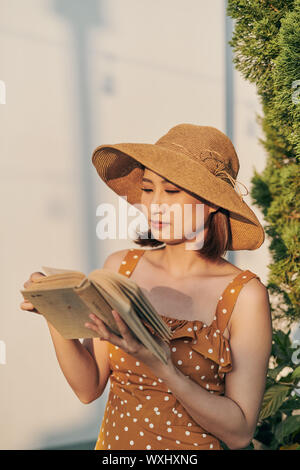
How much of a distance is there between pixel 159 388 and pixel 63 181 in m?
1.78

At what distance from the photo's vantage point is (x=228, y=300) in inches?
46.9

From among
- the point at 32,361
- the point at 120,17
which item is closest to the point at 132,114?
the point at 120,17

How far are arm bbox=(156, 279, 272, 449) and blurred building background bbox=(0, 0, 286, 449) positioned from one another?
1741mm

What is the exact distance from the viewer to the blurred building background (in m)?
2.59

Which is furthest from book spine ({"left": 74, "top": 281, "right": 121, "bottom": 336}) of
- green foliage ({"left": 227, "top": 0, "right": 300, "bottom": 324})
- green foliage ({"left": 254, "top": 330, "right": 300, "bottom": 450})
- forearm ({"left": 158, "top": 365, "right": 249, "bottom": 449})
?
green foliage ({"left": 254, "top": 330, "right": 300, "bottom": 450})

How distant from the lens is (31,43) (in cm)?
257

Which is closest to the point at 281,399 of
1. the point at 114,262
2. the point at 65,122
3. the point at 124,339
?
the point at 114,262

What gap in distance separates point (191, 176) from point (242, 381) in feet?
1.71

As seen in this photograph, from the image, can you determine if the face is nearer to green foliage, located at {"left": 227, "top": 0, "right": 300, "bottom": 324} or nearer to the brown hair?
the brown hair

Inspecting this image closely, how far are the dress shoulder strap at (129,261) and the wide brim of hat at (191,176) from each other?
28 centimetres

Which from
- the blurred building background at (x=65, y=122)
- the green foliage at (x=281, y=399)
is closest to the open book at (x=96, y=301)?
the green foliage at (x=281, y=399)

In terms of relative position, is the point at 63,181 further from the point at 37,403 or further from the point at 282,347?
the point at 282,347

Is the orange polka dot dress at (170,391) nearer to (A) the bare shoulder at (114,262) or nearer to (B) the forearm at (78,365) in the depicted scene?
(B) the forearm at (78,365)

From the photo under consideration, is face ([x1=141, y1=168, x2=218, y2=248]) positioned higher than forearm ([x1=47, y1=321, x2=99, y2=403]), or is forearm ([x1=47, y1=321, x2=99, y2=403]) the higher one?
face ([x1=141, y1=168, x2=218, y2=248])
